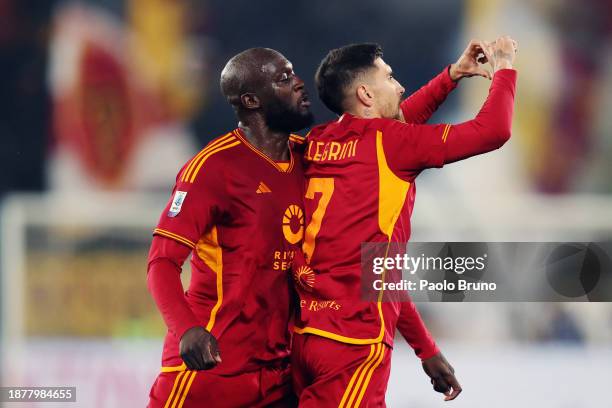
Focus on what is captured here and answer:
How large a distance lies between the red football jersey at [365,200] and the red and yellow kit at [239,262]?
8 cm

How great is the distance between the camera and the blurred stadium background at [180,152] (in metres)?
5.61

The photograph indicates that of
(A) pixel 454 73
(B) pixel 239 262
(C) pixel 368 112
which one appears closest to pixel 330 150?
(C) pixel 368 112

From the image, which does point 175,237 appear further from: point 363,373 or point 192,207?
point 363,373

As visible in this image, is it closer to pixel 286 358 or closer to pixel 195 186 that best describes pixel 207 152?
pixel 195 186

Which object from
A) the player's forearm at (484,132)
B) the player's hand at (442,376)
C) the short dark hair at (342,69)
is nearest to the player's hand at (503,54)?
the player's forearm at (484,132)

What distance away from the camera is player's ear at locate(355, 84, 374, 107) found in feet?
8.92

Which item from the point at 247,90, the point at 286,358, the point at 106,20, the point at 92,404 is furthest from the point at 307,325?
the point at 106,20

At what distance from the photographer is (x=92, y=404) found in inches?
210

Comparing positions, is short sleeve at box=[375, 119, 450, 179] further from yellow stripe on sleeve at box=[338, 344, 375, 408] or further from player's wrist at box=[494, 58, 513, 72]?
yellow stripe on sleeve at box=[338, 344, 375, 408]

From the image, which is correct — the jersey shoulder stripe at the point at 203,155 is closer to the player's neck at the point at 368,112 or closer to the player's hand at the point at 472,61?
the player's neck at the point at 368,112

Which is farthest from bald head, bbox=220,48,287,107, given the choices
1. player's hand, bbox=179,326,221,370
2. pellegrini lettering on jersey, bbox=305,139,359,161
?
player's hand, bbox=179,326,221,370

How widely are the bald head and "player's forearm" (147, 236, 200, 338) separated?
A: 1.71ft

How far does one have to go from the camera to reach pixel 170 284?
97.9 inches

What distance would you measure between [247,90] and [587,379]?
3.37 metres
